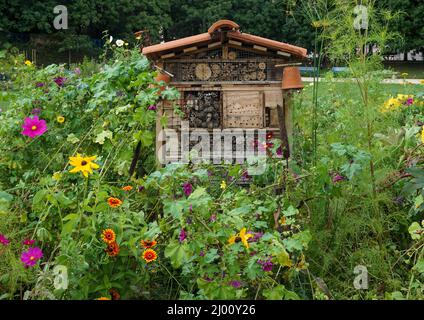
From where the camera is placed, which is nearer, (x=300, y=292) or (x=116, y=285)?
(x=116, y=285)

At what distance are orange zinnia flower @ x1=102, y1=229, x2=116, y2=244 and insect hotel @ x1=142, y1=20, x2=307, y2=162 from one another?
1.42 metres

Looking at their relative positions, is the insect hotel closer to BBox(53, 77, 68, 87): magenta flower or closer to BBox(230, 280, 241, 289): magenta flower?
BBox(53, 77, 68, 87): magenta flower

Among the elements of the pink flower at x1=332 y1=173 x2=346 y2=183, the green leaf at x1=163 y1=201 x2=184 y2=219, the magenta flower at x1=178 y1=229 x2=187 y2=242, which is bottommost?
the magenta flower at x1=178 y1=229 x2=187 y2=242

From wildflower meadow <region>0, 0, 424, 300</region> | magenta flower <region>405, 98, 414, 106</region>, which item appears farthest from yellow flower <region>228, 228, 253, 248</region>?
magenta flower <region>405, 98, 414, 106</region>

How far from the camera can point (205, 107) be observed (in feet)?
11.8

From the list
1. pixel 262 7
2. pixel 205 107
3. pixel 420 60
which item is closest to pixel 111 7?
pixel 262 7

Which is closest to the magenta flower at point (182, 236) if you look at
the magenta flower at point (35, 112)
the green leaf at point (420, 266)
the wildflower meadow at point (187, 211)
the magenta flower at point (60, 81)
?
the wildflower meadow at point (187, 211)

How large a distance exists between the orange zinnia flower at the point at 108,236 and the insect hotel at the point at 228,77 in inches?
55.8

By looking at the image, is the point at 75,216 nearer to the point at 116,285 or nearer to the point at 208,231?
the point at 116,285

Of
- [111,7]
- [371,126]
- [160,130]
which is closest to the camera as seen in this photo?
[371,126]

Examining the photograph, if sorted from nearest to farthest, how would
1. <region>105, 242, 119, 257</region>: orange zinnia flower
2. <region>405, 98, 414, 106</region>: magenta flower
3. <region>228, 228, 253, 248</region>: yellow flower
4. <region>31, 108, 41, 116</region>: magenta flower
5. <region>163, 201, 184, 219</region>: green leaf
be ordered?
<region>163, 201, 184, 219</region>: green leaf < <region>228, 228, 253, 248</region>: yellow flower < <region>105, 242, 119, 257</region>: orange zinnia flower < <region>31, 108, 41, 116</region>: magenta flower < <region>405, 98, 414, 106</region>: magenta flower

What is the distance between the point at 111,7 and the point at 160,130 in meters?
28.2

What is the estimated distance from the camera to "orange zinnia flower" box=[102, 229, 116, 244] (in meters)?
2.06

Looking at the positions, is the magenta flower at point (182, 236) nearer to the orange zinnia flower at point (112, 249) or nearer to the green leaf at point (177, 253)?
the green leaf at point (177, 253)
